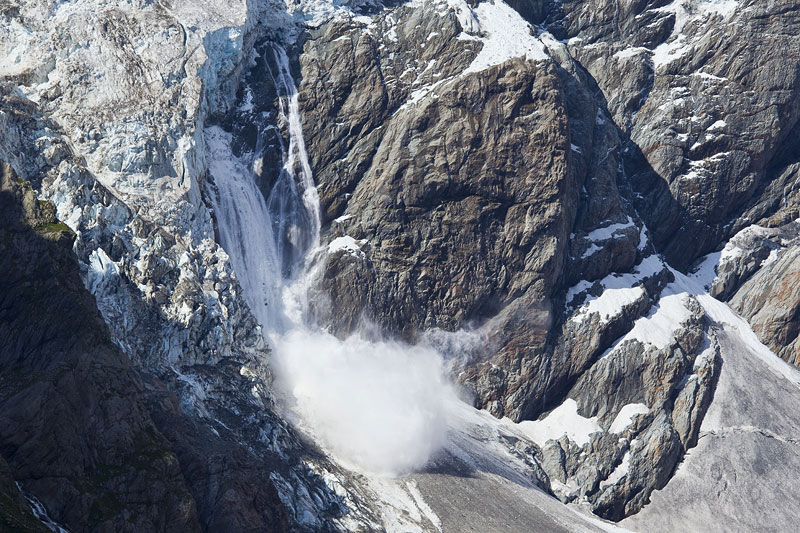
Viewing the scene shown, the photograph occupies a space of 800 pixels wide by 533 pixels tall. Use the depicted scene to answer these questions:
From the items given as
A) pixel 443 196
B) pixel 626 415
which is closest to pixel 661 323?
pixel 626 415

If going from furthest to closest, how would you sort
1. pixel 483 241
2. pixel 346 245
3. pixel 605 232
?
pixel 605 232, pixel 483 241, pixel 346 245

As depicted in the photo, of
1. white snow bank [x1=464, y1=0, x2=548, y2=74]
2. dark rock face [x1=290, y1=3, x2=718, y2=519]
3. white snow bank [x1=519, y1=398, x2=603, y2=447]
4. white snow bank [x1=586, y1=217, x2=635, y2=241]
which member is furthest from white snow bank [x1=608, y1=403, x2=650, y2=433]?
white snow bank [x1=464, y1=0, x2=548, y2=74]

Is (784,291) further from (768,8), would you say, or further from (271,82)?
(271,82)

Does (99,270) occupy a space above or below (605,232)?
below

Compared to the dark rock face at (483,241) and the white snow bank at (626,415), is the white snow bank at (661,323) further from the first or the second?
the white snow bank at (626,415)

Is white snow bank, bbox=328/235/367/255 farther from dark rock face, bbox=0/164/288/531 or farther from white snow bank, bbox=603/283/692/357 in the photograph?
dark rock face, bbox=0/164/288/531

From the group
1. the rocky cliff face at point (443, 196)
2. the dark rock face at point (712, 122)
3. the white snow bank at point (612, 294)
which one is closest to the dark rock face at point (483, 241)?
the rocky cliff face at point (443, 196)

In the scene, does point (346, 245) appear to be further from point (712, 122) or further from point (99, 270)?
point (712, 122)
